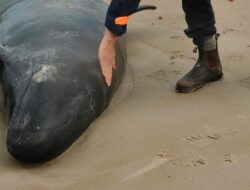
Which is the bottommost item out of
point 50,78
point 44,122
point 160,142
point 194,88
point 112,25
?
point 194,88

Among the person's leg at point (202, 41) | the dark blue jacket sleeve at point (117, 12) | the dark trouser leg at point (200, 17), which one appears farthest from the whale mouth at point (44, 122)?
the dark trouser leg at point (200, 17)

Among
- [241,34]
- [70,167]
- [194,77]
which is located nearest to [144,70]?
[194,77]

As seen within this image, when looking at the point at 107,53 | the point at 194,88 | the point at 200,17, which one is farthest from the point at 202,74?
the point at 107,53

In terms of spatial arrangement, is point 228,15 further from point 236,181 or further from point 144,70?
point 236,181

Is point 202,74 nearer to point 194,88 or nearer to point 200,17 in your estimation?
point 194,88

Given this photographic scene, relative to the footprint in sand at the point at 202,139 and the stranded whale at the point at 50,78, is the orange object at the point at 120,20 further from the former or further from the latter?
the footprint in sand at the point at 202,139

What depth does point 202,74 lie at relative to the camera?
→ 3.85 metres

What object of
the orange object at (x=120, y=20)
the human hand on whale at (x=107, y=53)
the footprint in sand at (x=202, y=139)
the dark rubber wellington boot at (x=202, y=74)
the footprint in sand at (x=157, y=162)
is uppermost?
the orange object at (x=120, y=20)

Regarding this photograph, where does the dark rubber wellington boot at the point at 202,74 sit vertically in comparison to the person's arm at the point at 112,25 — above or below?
below

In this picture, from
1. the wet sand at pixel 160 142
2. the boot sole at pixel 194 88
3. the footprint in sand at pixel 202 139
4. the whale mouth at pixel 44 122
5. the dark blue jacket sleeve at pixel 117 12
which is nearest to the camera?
the wet sand at pixel 160 142

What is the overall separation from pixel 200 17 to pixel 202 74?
1.27 ft

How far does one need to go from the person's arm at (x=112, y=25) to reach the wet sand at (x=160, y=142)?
0.33 meters

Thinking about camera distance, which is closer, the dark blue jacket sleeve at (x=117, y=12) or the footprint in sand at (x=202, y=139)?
the footprint in sand at (x=202, y=139)

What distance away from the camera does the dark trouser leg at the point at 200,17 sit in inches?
151
